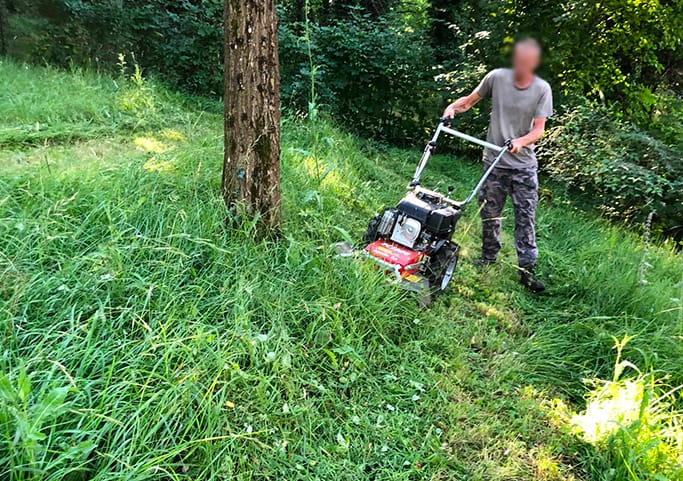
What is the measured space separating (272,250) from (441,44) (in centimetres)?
721

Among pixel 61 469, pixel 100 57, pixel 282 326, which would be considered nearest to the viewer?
pixel 61 469

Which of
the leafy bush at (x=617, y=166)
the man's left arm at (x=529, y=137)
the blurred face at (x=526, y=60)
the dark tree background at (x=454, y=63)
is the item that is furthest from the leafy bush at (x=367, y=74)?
the man's left arm at (x=529, y=137)

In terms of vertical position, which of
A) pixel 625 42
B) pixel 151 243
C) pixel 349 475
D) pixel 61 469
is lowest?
pixel 349 475

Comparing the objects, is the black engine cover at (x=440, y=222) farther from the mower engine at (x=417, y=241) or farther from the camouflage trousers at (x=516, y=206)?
the camouflage trousers at (x=516, y=206)

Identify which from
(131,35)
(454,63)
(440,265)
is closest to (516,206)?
(440,265)

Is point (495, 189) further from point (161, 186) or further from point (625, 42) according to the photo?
point (625, 42)

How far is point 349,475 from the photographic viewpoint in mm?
1929

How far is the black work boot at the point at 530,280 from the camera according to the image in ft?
12.3

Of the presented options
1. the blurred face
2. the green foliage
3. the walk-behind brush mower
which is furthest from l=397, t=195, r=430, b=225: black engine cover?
the green foliage

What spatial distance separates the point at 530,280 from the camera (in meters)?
3.78

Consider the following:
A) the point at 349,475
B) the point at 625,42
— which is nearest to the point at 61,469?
the point at 349,475

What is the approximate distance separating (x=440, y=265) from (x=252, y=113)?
1.69m

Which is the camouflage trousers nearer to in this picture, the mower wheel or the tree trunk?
the mower wheel

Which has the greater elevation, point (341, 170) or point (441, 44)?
point (441, 44)
